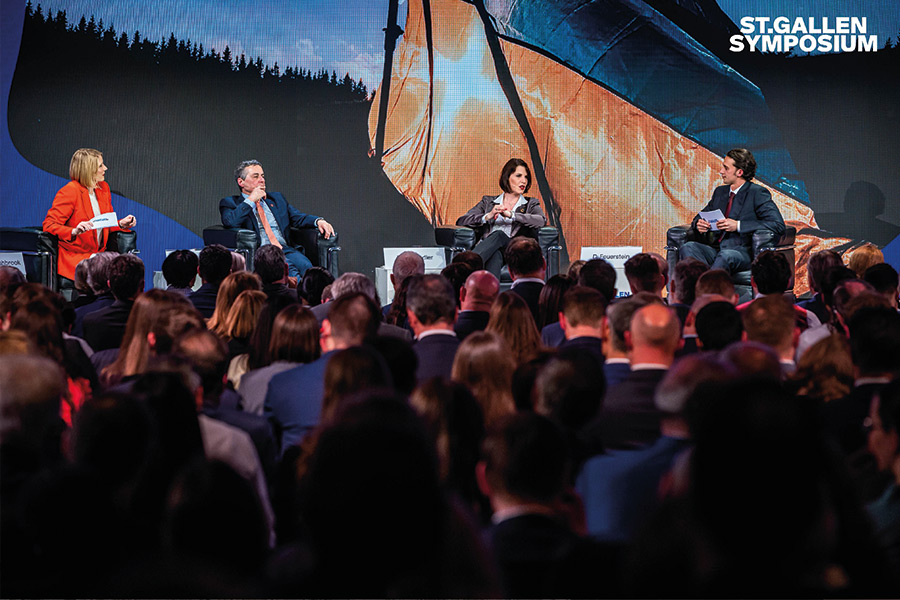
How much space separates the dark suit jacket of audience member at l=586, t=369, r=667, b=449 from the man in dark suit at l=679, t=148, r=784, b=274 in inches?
174

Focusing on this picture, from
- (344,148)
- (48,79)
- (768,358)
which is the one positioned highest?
(48,79)

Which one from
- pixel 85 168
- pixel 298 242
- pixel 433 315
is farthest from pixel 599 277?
pixel 85 168

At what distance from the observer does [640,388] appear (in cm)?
229

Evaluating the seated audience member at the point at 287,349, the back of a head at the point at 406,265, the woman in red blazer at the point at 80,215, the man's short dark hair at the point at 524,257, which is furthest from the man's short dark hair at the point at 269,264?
Answer: the woman in red blazer at the point at 80,215

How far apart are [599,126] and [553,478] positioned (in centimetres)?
731

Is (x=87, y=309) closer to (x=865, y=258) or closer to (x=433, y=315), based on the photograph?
(x=433, y=315)

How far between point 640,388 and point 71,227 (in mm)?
5569

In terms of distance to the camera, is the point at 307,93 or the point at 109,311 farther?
the point at 307,93

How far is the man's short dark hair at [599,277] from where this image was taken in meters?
4.30

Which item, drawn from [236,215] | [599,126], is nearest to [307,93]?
[236,215]

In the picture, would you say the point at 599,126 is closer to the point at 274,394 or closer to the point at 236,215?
the point at 236,215

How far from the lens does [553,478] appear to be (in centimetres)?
151

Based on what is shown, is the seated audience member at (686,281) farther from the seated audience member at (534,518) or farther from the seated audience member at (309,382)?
the seated audience member at (534,518)

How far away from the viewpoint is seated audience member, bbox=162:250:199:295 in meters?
4.61
